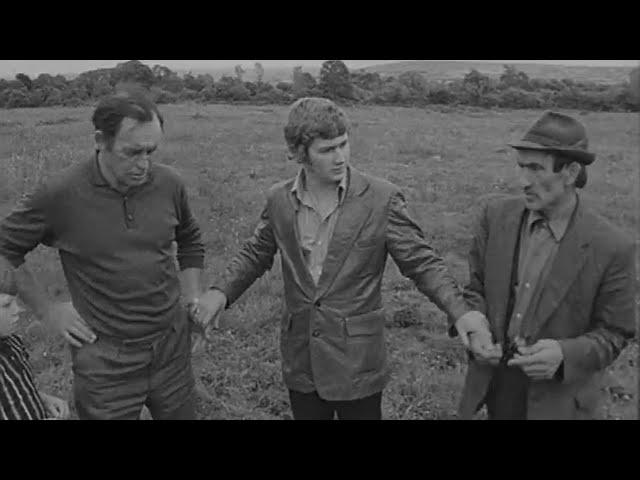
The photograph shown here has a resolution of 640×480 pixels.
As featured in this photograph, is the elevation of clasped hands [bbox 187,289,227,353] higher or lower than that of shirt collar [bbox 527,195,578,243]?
lower

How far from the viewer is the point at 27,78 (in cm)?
505

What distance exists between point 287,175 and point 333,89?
2634 mm

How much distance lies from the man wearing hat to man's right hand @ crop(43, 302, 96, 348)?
6.00 feet

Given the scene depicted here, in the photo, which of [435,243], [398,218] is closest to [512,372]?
[398,218]

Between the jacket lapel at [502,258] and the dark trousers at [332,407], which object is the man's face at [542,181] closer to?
the jacket lapel at [502,258]

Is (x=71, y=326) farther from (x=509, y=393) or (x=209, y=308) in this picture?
(x=509, y=393)

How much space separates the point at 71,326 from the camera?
121 inches

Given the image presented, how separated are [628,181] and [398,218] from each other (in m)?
4.52

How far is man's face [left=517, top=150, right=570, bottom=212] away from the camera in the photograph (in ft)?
9.02

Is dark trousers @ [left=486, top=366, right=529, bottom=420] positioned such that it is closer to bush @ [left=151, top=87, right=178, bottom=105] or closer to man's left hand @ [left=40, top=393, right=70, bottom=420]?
man's left hand @ [left=40, top=393, right=70, bottom=420]

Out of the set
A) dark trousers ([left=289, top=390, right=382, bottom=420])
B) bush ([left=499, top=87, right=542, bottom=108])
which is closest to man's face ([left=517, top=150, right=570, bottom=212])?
dark trousers ([left=289, top=390, right=382, bottom=420])

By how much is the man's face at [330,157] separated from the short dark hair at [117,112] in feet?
2.51

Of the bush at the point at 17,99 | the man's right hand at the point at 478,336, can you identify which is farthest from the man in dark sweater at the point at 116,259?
the bush at the point at 17,99

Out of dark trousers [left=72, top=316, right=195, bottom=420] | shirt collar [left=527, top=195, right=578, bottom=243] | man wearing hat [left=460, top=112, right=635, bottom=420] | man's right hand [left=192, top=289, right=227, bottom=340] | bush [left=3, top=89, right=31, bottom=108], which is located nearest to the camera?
man wearing hat [left=460, top=112, right=635, bottom=420]
